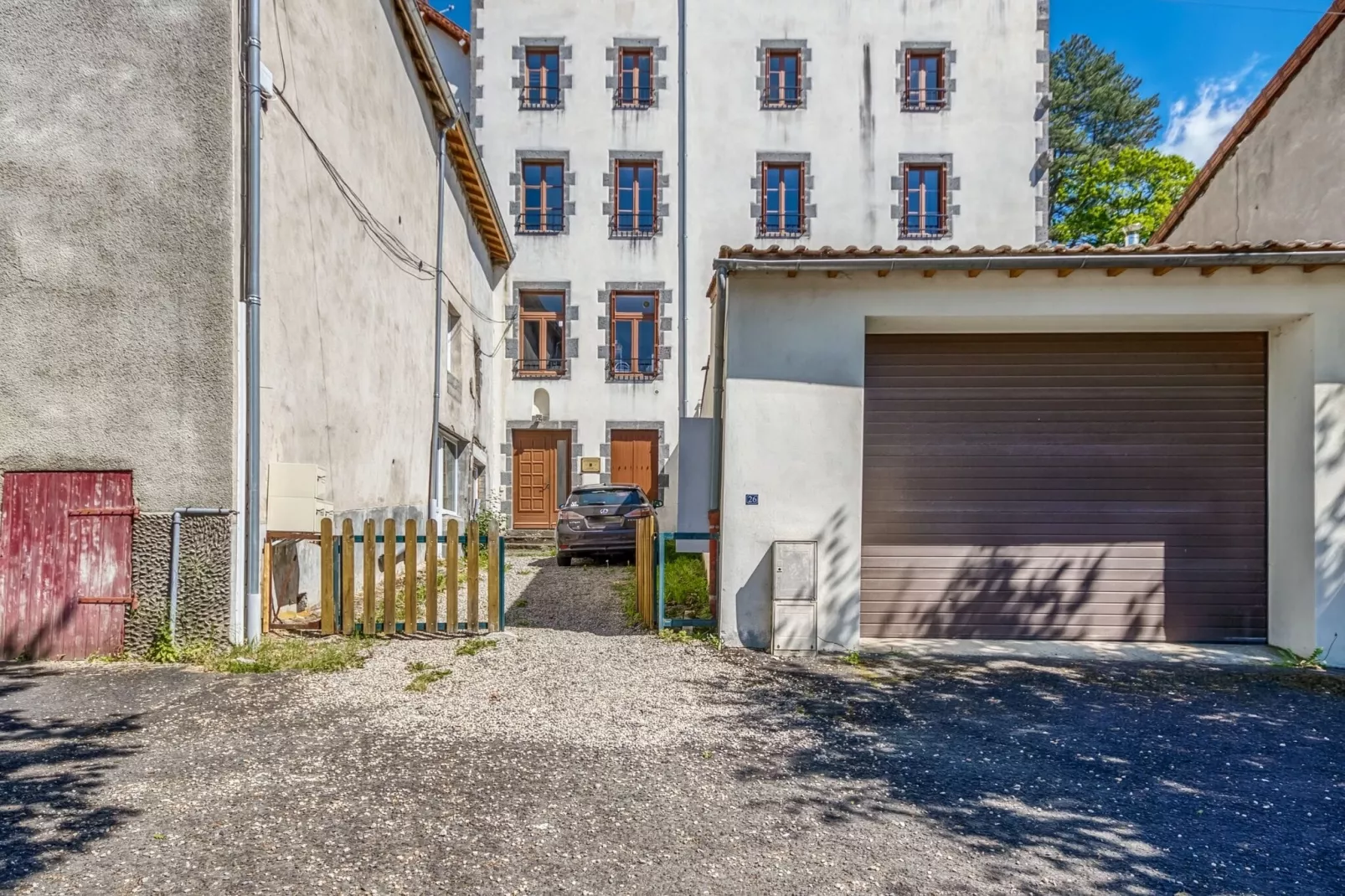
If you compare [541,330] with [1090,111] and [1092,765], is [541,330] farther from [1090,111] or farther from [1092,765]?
[1090,111]

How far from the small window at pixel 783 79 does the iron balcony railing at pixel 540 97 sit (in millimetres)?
4770

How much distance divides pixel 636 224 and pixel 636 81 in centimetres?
337

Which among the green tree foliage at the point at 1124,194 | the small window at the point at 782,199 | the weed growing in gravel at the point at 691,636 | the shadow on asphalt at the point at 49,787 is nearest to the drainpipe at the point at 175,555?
the shadow on asphalt at the point at 49,787

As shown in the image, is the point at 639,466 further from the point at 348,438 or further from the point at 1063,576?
the point at 1063,576

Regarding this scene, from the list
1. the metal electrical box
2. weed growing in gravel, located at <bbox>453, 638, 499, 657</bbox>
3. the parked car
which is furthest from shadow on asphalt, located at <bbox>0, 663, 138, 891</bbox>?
the parked car

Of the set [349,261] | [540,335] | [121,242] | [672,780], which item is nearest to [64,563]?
[121,242]

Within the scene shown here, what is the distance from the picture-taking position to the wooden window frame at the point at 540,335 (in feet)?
61.9

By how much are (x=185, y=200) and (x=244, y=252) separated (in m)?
0.58

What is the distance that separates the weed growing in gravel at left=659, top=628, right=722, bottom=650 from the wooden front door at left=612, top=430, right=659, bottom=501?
11071 mm

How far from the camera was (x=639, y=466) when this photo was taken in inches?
737

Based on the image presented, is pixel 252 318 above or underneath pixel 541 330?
underneath

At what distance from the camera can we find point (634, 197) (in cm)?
1906

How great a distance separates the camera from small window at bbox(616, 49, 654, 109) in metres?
19.1

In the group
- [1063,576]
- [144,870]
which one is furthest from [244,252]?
[1063,576]
